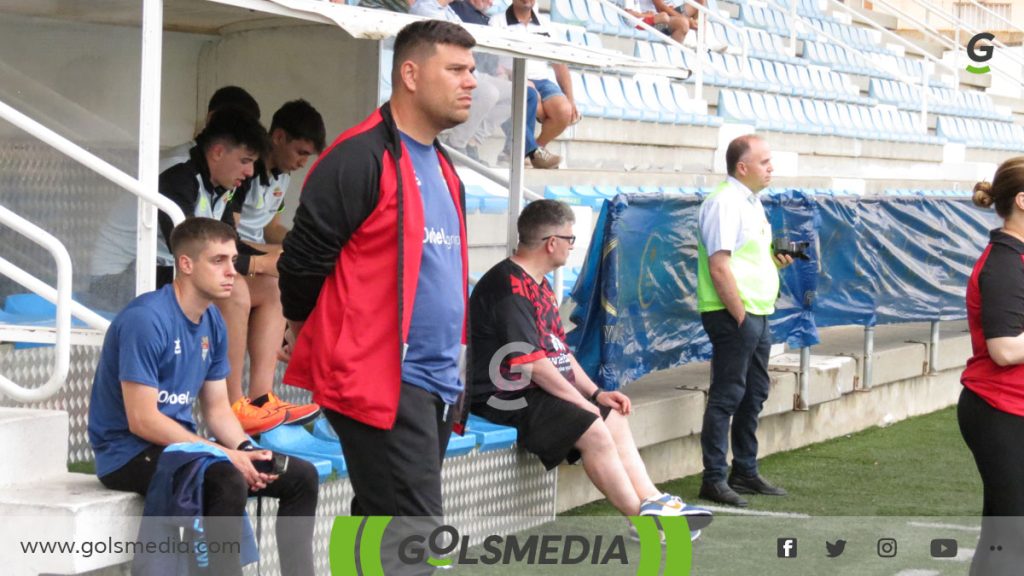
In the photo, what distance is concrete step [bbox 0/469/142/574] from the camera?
418cm

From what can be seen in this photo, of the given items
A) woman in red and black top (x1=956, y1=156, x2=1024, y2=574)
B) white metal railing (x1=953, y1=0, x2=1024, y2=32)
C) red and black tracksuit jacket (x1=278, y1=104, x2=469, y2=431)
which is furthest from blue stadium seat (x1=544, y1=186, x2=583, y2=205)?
white metal railing (x1=953, y1=0, x2=1024, y2=32)

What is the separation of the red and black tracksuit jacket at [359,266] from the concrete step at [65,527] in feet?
2.85

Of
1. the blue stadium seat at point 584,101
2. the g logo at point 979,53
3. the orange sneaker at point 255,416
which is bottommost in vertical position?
the orange sneaker at point 255,416

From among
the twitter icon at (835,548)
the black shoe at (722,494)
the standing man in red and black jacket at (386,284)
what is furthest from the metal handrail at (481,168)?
the standing man in red and black jacket at (386,284)

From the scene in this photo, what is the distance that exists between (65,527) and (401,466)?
1082mm

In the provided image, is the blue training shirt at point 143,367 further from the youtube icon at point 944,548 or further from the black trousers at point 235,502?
the youtube icon at point 944,548

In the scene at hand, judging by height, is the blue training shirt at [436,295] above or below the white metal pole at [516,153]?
below

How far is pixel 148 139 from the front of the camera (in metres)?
4.95

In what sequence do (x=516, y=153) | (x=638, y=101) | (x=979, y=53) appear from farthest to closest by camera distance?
(x=979, y=53)
(x=638, y=101)
(x=516, y=153)

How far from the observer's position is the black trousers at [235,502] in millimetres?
4320

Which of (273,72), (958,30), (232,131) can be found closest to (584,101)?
(273,72)

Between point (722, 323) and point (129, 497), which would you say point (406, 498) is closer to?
point (129, 497)

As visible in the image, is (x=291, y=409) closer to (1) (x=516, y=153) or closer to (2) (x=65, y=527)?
(2) (x=65, y=527)

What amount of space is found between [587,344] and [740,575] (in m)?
1.61
